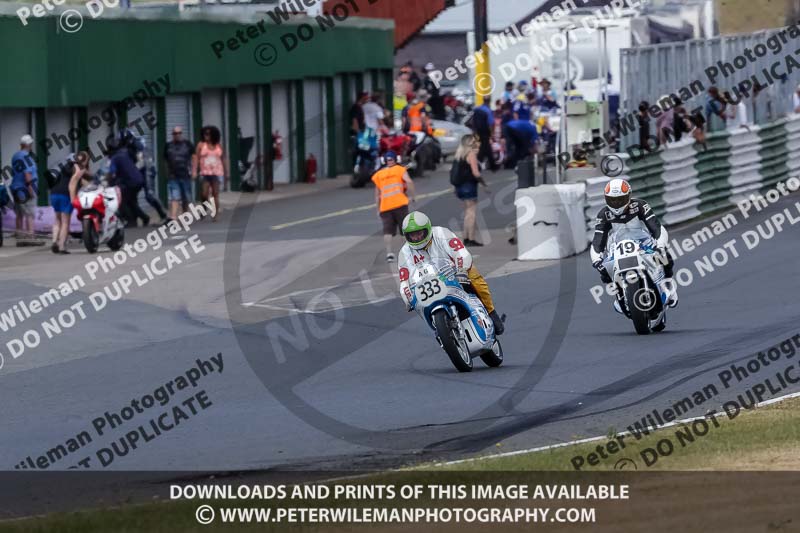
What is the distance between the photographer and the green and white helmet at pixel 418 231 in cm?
1398

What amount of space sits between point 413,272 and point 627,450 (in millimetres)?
4305

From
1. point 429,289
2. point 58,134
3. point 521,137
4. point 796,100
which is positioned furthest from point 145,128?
point 429,289

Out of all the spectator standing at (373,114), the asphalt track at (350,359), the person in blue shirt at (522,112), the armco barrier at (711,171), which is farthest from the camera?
the spectator standing at (373,114)

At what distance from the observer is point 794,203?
29625 mm

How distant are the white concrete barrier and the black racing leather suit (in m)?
7.02

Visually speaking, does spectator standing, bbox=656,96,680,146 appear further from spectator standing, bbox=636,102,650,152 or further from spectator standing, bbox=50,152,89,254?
spectator standing, bbox=50,152,89,254

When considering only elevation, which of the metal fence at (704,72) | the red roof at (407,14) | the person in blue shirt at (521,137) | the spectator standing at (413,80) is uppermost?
the red roof at (407,14)

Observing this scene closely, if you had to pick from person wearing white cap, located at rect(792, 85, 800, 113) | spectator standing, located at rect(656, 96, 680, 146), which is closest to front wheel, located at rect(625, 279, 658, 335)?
spectator standing, located at rect(656, 96, 680, 146)

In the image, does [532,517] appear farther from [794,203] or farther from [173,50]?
[173,50]

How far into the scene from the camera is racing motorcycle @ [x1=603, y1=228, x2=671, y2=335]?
15594mm

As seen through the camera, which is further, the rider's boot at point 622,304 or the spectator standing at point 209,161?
the spectator standing at point 209,161

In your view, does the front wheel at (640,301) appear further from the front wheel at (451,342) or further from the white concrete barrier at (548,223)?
the white concrete barrier at (548,223)

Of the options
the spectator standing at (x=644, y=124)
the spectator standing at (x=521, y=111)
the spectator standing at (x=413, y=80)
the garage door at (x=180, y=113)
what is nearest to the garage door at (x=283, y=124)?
the garage door at (x=180, y=113)

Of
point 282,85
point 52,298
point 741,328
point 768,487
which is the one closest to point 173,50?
point 282,85
